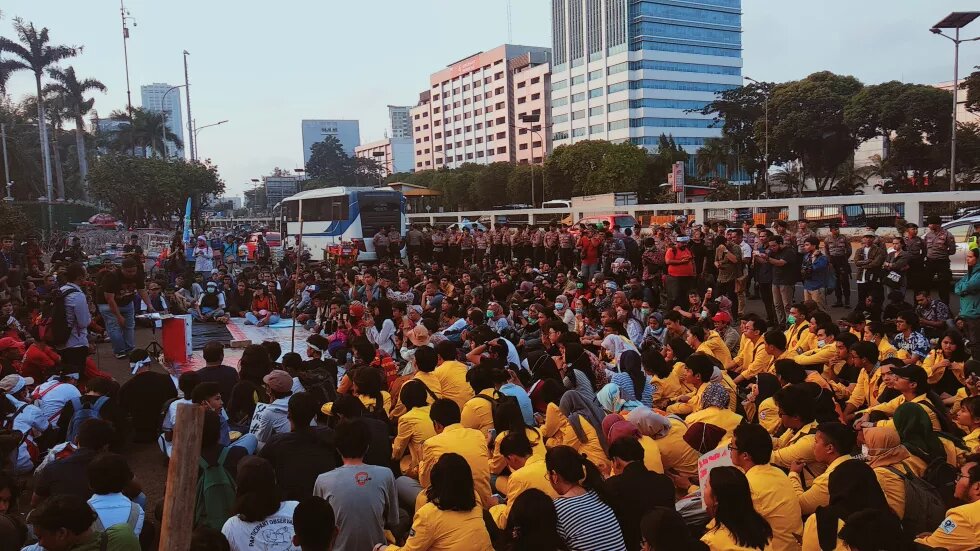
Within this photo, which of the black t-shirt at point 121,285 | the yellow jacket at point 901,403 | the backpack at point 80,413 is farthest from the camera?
the black t-shirt at point 121,285

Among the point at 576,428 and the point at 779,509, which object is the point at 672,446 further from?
the point at 779,509

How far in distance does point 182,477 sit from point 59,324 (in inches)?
285

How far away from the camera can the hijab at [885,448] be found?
14.7 ft

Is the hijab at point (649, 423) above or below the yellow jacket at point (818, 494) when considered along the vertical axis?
above

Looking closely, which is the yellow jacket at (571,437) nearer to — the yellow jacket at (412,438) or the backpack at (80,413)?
the yellow jacket at (412,438)

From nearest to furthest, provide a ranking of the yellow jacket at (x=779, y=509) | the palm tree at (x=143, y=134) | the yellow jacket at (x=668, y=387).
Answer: the yellow jacket at (x=779, y=509), the yellow jacket at (x=668, y=387), the palm tree at (x=143, y=134)

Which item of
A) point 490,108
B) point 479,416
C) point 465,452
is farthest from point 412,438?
point 490,108

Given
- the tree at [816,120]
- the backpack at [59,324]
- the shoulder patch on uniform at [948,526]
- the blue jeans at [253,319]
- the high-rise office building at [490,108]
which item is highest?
the high-rise office building at [490,108]

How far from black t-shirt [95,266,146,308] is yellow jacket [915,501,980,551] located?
10401 mm

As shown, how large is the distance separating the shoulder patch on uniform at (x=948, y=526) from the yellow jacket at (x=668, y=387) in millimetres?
3589

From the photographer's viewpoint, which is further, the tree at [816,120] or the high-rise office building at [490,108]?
the high-rise office building at [490,108]

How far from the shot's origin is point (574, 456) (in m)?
4.17

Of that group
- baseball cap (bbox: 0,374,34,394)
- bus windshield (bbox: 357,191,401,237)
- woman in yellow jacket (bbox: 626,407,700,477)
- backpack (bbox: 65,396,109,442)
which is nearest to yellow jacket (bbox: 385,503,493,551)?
woman in yellow jacket (bbox: 626,407,700,477)

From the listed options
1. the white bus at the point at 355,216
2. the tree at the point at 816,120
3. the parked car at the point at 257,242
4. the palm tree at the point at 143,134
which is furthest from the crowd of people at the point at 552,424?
the palm tree at the point at 143,134
